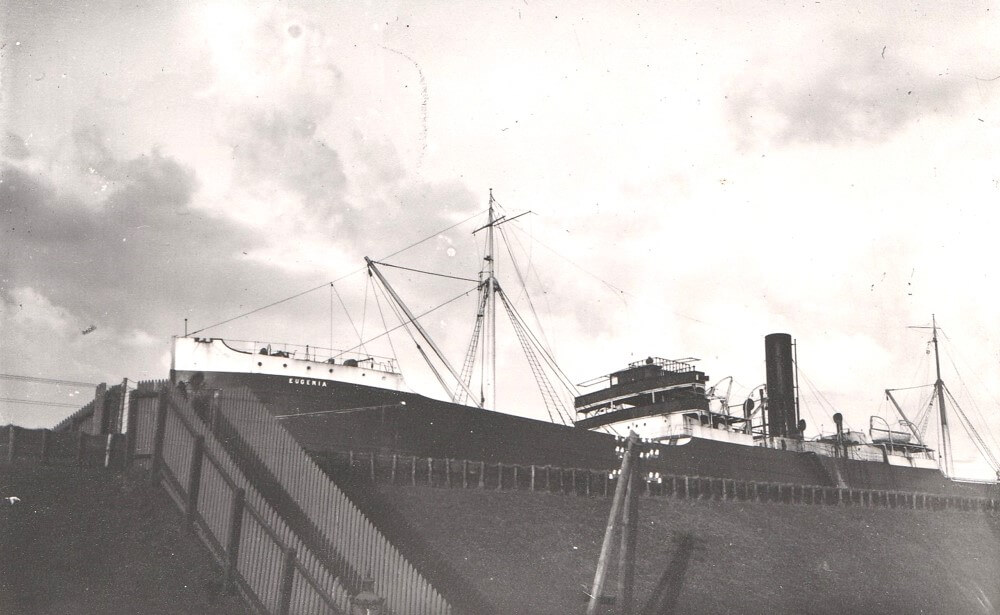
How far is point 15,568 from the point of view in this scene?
1275 centimetres

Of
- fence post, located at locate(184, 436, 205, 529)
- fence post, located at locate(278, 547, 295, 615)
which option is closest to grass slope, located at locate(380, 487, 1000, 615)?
fence post, located at locate(278, 547, 295, 615)

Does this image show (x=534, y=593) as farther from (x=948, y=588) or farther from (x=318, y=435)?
(x=948, y=588)

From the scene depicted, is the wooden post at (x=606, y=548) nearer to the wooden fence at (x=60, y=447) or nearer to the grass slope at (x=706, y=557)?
the grass slope at (x=706, y=557)

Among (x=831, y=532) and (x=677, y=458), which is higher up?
(x=677, y=458)

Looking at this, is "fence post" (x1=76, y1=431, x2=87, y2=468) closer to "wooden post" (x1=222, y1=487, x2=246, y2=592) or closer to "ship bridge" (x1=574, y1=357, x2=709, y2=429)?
"wooden post" (x1=222, y1=487, x2=246, y2=592)

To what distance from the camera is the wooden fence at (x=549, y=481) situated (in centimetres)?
2191

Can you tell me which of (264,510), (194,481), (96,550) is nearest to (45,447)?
(96,550)

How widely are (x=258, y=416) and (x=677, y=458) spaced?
2181 cm

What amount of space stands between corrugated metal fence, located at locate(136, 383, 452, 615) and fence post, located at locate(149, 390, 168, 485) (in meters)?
0.02

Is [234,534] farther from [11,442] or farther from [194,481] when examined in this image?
[11,442]

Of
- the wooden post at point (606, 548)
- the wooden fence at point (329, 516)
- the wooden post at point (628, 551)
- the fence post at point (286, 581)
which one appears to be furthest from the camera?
the wooden post at point (628, 551)

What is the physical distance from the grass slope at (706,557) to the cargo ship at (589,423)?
368 centimetres

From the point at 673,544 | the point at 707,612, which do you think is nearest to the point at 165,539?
the point at 707,612

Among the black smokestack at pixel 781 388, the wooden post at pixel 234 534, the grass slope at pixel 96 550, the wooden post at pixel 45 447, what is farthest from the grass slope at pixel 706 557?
the black smokestack at pixel 781 388
